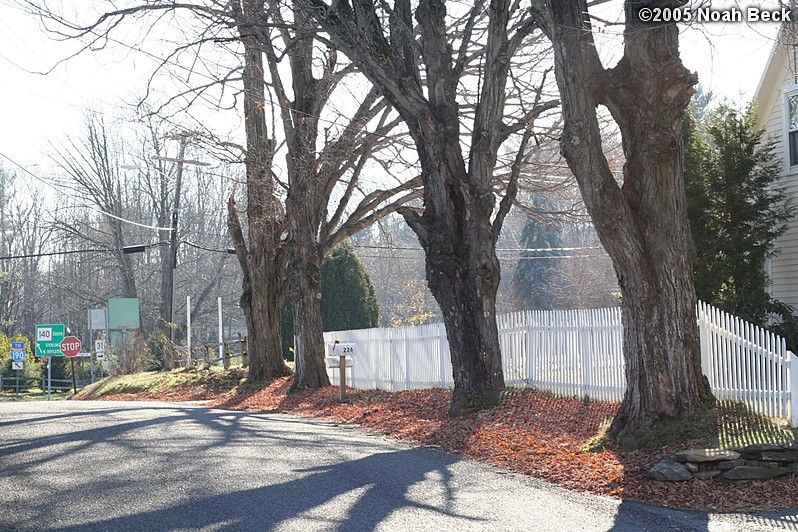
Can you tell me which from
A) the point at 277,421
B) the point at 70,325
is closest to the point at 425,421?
the point at 277,421

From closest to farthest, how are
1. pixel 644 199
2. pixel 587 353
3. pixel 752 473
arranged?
pixel 752 473
pixel 644 199
pixel 587 353

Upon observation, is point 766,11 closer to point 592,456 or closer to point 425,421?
point 592,456

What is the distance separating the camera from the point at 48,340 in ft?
126

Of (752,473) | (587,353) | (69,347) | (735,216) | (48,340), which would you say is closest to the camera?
(752,473)

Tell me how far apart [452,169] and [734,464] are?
6.77 m

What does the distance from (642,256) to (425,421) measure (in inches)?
197

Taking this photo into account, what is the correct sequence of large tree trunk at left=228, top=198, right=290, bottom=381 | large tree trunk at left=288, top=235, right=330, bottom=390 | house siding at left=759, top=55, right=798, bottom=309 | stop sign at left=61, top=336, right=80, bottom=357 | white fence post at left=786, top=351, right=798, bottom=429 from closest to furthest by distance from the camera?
1. white fence post at left=786, top=351, right=798, bottom=429
2. house siding at left=759, top=55, right=798, bottom=309
3. large tree trunk at left=288, top=235, right=330, bottom=390
4. large tree trunk at left=228, top=198, right=290, bottom=381
5. stop sign at left=61, top=336, right=80, bottom=357

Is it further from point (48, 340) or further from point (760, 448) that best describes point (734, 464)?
point (48, 340)

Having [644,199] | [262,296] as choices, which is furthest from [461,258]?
[262,296]

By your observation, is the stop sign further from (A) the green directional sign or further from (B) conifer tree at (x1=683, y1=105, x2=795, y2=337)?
(B) conifer tree at (x1=683, y1=105, x2=795, y2=337)

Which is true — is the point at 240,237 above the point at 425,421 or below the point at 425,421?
above

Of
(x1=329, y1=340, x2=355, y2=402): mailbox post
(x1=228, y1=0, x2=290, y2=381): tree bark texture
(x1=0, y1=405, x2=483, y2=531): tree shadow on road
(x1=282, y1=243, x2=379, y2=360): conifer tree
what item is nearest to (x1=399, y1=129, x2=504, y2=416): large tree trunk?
(x1=0, y1=405, x2=483, y2=531): tree shadow on road

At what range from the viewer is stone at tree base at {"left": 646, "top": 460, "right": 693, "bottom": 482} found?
8695mm

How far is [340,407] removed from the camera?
1748 cm
